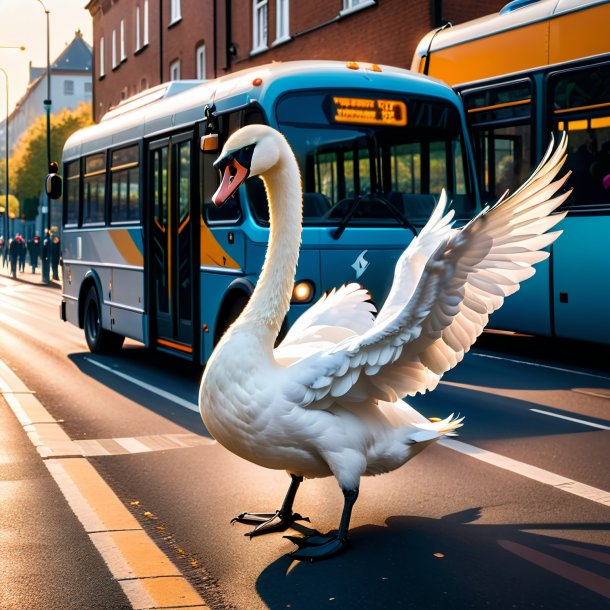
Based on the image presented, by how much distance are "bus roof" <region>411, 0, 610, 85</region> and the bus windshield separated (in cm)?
208

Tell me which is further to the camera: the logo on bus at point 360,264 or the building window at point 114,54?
the building window at point 114,54

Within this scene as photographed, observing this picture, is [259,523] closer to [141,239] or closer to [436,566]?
[436,566]

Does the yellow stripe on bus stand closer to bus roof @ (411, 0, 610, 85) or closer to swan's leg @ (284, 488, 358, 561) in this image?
bus roof @ (411, 0, 610, 85)

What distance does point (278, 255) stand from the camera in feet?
16.2

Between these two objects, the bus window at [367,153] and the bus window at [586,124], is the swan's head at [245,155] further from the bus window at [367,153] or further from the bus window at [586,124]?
the bus window at [586,124]

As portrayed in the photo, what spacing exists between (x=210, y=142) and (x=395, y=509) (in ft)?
16.2

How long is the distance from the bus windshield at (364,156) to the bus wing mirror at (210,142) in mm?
453

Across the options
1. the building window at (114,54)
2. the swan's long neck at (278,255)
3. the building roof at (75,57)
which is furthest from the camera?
the building roof at (75,57)

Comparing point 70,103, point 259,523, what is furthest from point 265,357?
point 70,103

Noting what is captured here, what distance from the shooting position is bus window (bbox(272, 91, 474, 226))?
916cm

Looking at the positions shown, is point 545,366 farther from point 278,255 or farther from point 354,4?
point 354,4

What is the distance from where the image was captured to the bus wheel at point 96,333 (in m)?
13.2

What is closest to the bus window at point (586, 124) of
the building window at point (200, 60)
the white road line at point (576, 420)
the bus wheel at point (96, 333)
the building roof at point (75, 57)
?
the white road line at point (576, 420)

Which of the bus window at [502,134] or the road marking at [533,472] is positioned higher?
the bus window at [502,134]
